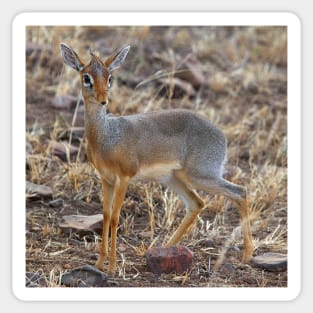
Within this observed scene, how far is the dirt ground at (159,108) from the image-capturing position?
7109 mm

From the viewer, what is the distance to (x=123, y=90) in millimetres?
9828

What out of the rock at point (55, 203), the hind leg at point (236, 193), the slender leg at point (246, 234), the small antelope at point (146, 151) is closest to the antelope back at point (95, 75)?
the small antelope at point (146, 151)

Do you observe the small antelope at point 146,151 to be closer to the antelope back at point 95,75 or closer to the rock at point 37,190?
the antelope back at point 95,75

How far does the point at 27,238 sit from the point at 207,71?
382cm

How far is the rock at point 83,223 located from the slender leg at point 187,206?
593mm

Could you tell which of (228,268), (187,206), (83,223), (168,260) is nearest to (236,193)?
(187,206)

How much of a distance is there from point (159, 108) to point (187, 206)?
2.30 m

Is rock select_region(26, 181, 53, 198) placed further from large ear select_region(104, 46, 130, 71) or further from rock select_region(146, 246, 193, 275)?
large ear select_region(104, 46, 130, 71)

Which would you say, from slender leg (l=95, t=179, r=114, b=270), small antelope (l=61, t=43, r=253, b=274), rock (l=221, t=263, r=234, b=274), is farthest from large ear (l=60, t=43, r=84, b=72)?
rock (l=221, t=263, r=234, b=274)

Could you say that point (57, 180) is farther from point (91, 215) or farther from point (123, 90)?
point (123, 90)

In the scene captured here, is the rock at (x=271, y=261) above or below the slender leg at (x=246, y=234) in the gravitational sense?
below

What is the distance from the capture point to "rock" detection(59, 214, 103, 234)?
24.4 feet

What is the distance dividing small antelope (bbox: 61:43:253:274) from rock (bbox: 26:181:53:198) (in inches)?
41.9
